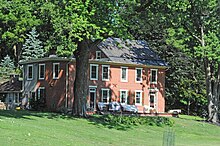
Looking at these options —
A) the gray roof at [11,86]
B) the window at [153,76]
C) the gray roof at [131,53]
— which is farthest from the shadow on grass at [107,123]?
the gray roof at [11,86]

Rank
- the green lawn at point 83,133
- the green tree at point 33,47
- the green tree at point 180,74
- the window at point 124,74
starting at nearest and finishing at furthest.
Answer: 1. the green lawn at point 83,133
2. the window at point 124,74
3. the green tree at point 180,74
4. the green tree at point 33,47

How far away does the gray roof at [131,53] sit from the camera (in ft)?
160

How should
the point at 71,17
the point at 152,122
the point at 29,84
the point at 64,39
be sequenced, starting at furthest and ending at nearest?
1. the point at 29,84
2. the point at 152,122
3. the point at 64,39
4. the point at 71,17

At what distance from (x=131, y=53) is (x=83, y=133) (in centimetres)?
2638

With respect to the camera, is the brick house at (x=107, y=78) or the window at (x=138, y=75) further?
the window at (x=138, y=75)

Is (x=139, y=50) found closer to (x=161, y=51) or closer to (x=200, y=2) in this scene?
(x=161, y=51)

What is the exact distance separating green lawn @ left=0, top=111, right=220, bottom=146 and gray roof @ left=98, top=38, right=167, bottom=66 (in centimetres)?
1217

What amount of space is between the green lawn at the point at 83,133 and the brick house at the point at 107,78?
10.8 metres

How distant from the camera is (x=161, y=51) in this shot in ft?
187

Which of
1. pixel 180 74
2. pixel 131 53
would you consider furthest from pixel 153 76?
pixel 180 74

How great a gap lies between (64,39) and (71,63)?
57.2 feet

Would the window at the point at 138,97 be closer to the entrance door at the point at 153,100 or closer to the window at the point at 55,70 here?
the entrance door at the point at 153,100

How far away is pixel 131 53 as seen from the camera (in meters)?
50.6

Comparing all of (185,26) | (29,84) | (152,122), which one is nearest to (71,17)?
(152,122)
